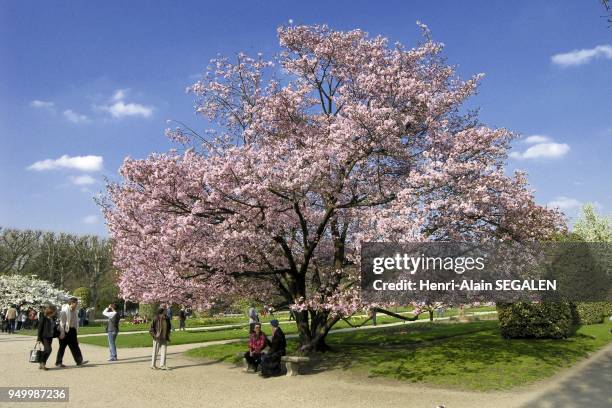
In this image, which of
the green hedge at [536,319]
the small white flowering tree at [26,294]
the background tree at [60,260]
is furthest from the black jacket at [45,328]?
the background tree at [60,260]

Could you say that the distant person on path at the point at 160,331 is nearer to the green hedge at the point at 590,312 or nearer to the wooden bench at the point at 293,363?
the wooden bench at the point at 293,363

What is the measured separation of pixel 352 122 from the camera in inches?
547

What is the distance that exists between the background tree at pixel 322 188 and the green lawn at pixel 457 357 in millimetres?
1928

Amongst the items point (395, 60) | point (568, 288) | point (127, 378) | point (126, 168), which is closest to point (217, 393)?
point (127, 378)

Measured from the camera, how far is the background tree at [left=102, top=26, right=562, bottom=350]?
13539 millimetres

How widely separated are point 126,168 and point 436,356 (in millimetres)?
10740

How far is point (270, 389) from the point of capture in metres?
12.5

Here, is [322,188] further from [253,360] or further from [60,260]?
[60,260]

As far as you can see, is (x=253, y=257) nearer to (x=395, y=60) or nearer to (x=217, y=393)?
(x=217, y=393)

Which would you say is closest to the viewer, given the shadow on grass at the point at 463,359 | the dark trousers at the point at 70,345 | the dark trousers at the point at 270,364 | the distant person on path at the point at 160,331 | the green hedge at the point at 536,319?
the shadow on grass at the point at 463,359

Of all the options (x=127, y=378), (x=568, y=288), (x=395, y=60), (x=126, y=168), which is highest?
(x=395, y=60)

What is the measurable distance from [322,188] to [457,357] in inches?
258

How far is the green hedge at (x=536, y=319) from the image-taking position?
1952 centimetres

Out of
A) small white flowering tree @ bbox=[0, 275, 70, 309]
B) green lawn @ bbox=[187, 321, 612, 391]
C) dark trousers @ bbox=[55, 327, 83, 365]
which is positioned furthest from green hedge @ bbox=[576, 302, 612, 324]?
A: small white flowering tree @ bbox=[0, 275, 70, 309]
